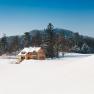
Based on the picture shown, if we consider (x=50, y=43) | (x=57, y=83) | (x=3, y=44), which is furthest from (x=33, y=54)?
(x=57, y=83)

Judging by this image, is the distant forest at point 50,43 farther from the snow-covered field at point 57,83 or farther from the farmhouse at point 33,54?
the snow-covered field at point 57,83

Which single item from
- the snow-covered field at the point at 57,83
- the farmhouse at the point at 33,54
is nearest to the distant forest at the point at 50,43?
the farmhouse at the point at 33,54

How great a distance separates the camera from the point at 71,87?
53.1 feet

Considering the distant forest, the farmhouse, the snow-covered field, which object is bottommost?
the snow-covered field

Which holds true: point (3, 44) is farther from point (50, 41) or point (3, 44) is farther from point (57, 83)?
point (57, 83)

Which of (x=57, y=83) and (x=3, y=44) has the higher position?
(x=3, y=44)

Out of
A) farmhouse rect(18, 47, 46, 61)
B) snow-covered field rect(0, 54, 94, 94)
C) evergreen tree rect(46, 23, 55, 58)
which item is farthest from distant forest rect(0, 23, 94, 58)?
snow-covered field rect(0, 54, 94, 94)

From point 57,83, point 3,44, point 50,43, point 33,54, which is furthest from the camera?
point 3,44

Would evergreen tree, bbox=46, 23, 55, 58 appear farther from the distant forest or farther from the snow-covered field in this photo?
the snow-covered field

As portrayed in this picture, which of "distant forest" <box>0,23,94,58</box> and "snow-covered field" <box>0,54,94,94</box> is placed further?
"distant forest" <box>0,23,94,58</box>

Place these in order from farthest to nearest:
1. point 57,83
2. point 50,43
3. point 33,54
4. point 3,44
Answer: point 3,44 < point 50,43 < point 33,54 < point 57,83

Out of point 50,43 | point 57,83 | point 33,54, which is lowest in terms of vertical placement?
point 57,83

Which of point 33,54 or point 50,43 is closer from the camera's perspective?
point 33,54

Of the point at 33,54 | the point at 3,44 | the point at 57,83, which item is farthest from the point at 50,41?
the point at 57,83
